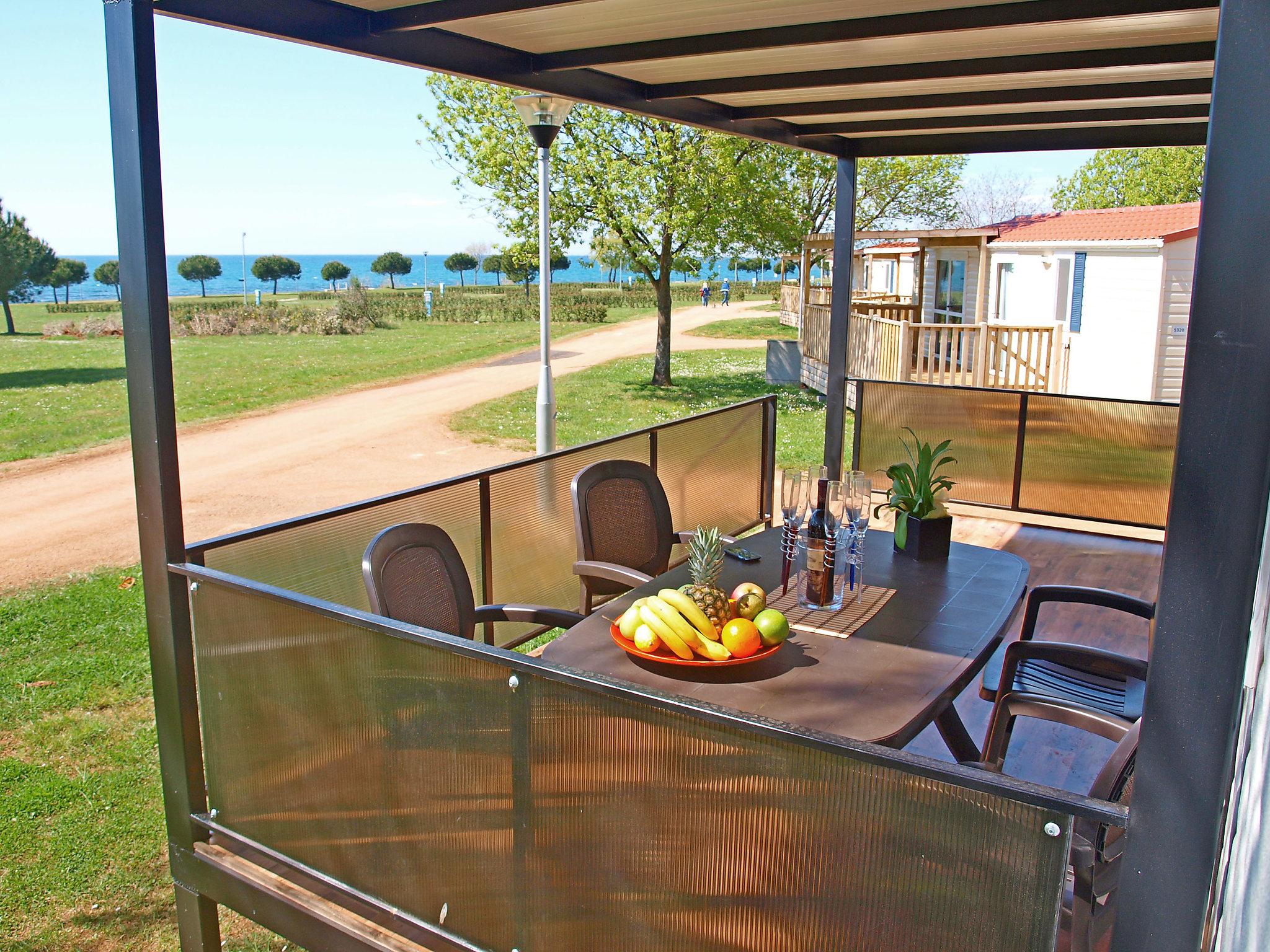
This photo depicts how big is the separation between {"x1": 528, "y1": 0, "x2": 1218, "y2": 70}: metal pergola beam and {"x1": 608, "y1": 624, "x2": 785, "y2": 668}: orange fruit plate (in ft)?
7.41

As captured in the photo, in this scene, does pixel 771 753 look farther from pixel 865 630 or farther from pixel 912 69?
pixel 912 69

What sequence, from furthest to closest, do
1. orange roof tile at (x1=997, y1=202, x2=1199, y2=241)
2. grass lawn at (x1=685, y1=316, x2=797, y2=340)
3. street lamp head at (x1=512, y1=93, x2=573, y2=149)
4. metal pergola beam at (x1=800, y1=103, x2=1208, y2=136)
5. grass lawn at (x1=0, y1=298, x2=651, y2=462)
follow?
grass lawn at (x1=685, y1=316, x2=797, y2=340), grass lawn at (x1=0, y1=298, x2=651, y2=462), orange roof tile at (x1=997, y1=202, x2=1199, y2=241), street lamp head at (x1=512, y1=93, x2=573, y2=149), metal pergola beam at (x1=800, y1=103, x2=1208, y2=136)

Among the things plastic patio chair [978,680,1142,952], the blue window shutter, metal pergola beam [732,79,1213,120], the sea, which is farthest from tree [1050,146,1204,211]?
plastic patio chair [978,680,1142,952]

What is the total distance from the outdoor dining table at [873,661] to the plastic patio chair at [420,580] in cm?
43

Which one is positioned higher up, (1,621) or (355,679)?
(355,679)

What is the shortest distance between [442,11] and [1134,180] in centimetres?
4213

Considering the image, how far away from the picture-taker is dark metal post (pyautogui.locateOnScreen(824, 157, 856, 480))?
23.9 feet

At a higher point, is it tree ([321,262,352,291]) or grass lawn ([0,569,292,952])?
tree ([321,262,352,291])

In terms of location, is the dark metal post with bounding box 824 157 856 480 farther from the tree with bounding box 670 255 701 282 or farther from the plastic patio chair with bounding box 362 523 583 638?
the tree with bounding box 670 255 701 282

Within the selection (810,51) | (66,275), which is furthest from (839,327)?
(66,275)

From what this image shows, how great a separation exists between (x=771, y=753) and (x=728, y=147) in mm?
16131

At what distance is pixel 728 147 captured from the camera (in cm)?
1681

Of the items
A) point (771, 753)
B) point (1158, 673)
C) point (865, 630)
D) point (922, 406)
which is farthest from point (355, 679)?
point (922, 406)

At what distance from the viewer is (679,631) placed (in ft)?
9.43
